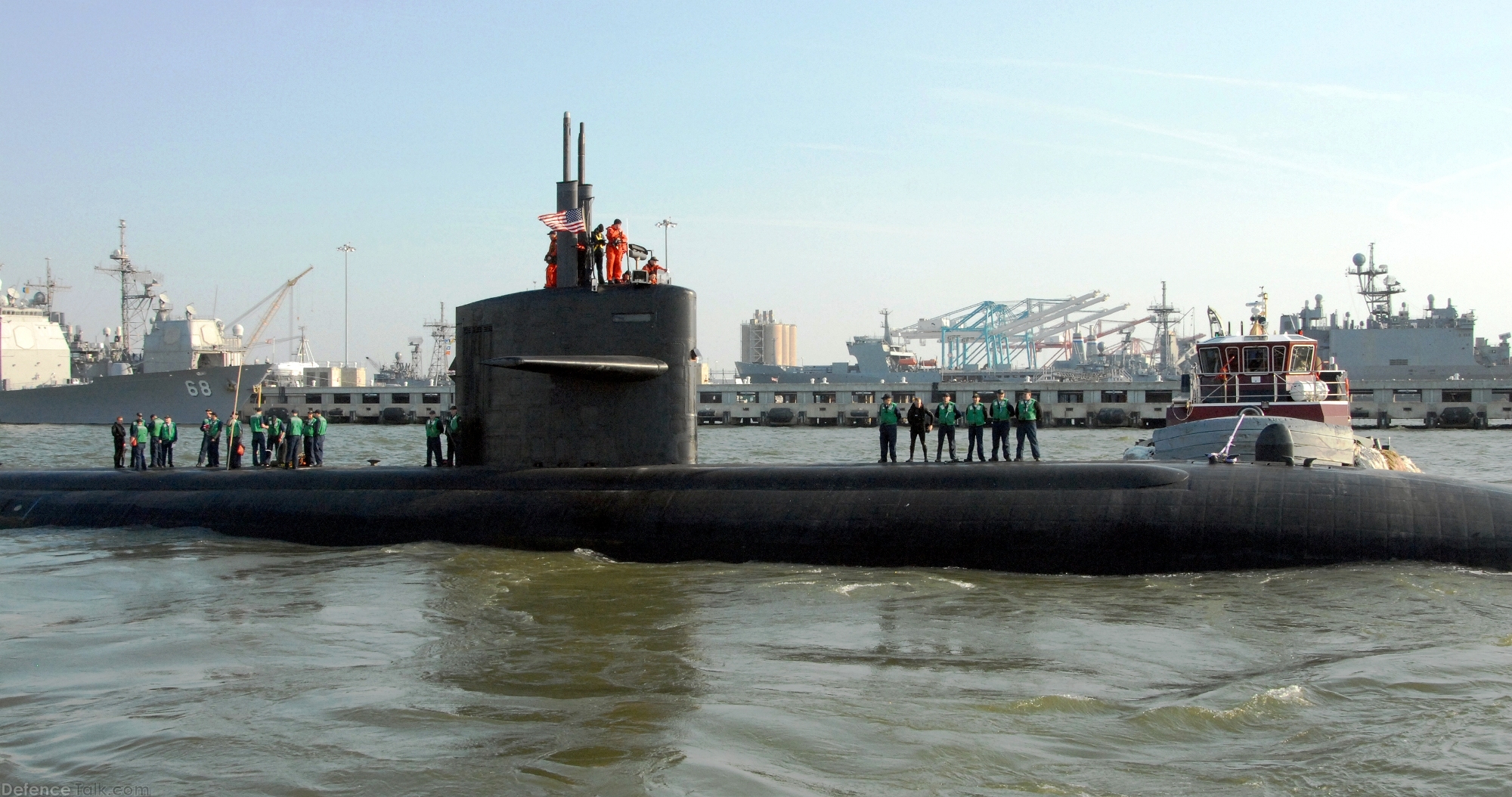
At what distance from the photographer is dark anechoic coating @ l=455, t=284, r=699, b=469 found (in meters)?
14.4

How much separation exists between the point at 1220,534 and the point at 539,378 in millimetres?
7927

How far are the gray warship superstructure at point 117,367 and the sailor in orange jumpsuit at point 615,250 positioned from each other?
35532mm

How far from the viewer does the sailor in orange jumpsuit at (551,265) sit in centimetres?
1513

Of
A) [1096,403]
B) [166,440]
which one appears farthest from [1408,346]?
[166,440]

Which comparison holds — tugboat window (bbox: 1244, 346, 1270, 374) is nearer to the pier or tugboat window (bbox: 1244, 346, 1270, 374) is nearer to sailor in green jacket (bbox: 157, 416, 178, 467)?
the pier

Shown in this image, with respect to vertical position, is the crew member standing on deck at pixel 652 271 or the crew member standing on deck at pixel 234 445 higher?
the crew member standing on deck at pixel 652 271

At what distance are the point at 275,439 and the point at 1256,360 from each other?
2207cm

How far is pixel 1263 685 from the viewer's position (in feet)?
28.4

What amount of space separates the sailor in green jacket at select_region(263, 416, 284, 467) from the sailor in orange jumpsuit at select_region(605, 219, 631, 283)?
8468mm

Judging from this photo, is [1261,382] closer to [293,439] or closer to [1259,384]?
[1259,384]

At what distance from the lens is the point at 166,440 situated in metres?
21.1

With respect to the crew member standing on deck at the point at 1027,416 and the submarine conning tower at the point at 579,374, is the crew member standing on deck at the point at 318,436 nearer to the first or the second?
the submarine conning tower at the point at 579,374

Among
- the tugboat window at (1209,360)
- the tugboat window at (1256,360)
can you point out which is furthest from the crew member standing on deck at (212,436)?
the tugboat window at (1256,360)

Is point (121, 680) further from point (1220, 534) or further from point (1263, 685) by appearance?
point (1220, 534)
